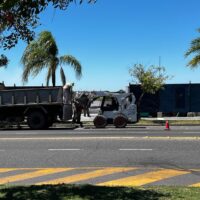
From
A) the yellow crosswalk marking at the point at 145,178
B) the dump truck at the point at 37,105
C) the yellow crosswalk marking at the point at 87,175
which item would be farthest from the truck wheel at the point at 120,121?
the yellow crosswalk marking at the point at 145,178

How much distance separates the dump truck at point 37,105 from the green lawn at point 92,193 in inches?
659

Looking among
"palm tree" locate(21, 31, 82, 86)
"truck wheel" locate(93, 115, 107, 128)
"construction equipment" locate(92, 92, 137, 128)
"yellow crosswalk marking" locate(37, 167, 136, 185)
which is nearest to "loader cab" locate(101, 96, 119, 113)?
"construction equipment" locate(92, 92, 137, 128)

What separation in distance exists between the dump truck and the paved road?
275 inches

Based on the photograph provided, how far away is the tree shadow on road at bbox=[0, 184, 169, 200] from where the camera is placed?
6.66 m

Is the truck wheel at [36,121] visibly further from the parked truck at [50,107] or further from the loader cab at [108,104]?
the loader cab at [108,104]

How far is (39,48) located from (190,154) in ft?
60.5

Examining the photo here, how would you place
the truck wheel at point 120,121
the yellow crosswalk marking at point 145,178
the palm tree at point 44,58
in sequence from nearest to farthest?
the yellow crosswalk marking at point 145,178, the truck wheel at point 120,121, the palm tree at point 44,58

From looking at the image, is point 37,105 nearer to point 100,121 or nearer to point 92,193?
point 100,121

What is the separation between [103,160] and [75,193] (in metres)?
4.93

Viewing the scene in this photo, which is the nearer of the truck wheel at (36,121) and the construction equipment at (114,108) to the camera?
the construction equipment at (114,108)

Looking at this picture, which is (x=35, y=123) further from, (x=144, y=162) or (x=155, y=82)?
(x=144, y=162)

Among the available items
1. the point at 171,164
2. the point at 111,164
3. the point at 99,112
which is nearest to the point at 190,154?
the point at 171,164

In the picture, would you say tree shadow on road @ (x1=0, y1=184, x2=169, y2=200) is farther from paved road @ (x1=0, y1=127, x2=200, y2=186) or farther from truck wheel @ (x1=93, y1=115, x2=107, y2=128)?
truck wheel @ (x1=93, y1=115, x2=107, y2=128)

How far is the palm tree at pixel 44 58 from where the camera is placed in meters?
29.5
